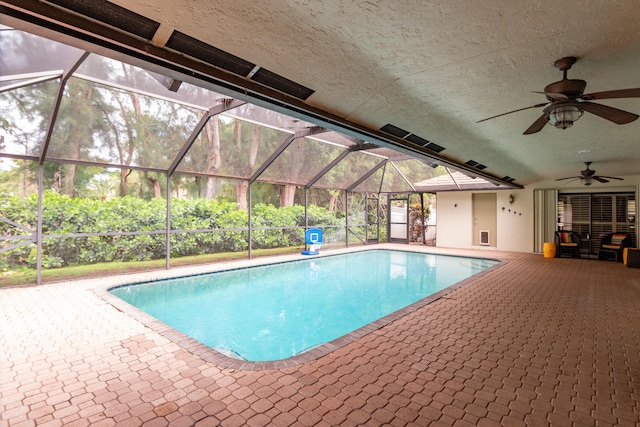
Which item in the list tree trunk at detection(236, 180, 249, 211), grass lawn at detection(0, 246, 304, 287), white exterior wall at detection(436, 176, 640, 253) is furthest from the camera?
tree trunk at detection(236, 180, 249, 211)

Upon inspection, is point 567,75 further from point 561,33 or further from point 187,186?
point 187,186

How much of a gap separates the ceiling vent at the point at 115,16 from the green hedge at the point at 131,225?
19.9 feet

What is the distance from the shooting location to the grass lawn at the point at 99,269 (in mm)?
6953

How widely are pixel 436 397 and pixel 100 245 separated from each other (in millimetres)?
9208

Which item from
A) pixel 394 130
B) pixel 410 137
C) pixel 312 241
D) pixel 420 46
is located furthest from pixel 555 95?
pixel 312 241

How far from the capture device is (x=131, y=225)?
9.00m

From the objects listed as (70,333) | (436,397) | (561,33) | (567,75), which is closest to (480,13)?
(561,33)

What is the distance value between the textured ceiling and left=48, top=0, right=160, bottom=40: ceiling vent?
0.07 m

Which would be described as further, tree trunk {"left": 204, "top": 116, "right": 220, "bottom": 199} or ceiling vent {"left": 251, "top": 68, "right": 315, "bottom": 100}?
tree trunk {"left": 204, "top": 116, "right": 220, "bottom": 199}

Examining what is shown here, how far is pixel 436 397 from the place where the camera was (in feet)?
7.94

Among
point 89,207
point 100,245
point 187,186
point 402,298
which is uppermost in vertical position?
point 187,186

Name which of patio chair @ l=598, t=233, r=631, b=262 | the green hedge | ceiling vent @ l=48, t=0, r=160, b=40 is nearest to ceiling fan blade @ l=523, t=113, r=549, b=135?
ceiling vent @ l=48, t=0, r=160, b=40

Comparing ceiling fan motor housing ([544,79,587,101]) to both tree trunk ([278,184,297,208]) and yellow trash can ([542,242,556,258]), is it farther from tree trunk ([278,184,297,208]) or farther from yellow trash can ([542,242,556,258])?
tree trunk ([278,184,297,208])

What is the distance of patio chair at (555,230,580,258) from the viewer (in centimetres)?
1037
